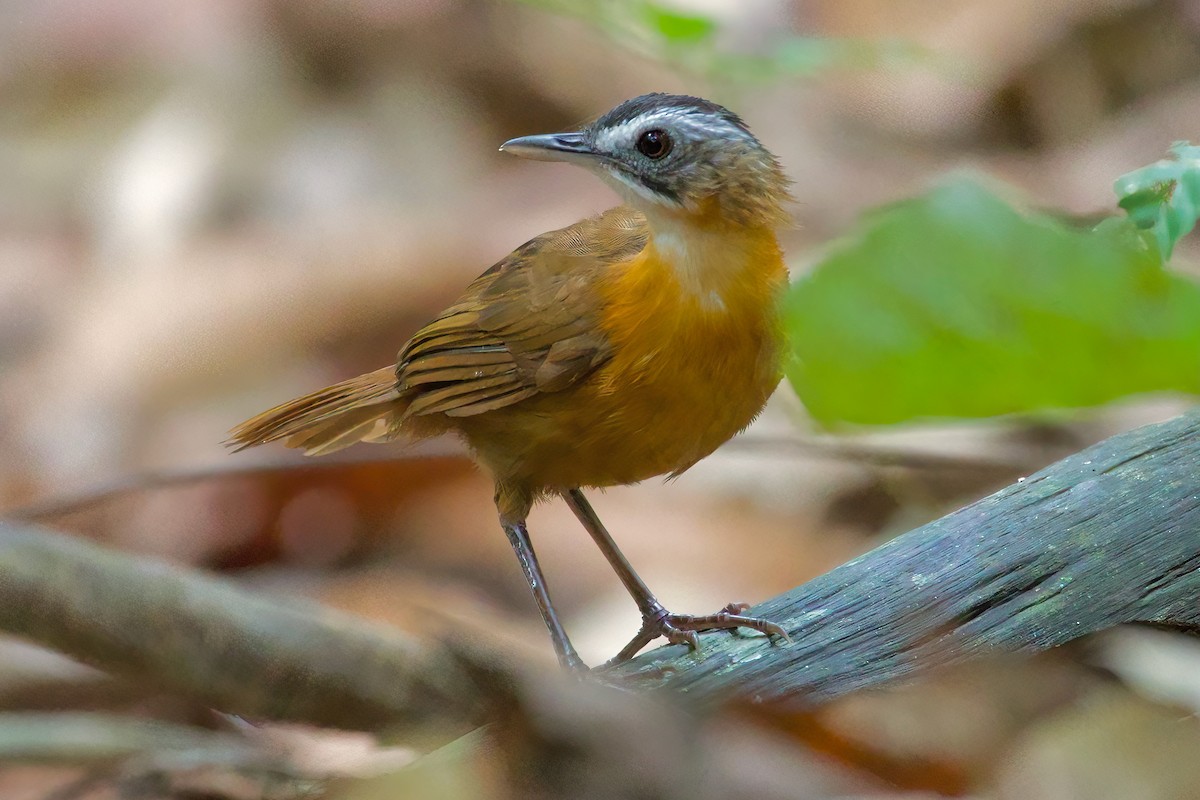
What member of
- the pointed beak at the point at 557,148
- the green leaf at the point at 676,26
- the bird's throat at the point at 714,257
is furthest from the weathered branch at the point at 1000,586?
the green leaf at the point at 676,26

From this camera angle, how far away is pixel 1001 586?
2.58 meters

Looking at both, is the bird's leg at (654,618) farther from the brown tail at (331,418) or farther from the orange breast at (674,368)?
the brown tail at (331,418)

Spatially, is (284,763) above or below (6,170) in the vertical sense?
below

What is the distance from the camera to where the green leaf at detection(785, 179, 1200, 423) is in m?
1.31

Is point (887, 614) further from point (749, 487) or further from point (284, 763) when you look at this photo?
point (749, 487)

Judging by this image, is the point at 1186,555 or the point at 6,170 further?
the point at 6,170

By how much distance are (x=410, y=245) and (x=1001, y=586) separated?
4352 mm

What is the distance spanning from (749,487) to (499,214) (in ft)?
7.48

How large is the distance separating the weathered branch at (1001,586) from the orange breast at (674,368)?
18.6 inches

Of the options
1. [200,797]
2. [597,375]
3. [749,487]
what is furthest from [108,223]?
[200,797]

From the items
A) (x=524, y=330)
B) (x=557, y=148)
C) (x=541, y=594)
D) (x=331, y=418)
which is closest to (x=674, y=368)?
(x=524, y=330)

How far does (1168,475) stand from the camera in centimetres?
273

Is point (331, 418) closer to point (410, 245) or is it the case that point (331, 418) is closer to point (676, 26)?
point (676, 26)

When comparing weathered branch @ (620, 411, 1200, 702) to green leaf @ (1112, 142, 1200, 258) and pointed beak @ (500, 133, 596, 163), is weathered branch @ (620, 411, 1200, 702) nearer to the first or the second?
green leaf @ (1112, 142, 1200, 258)
